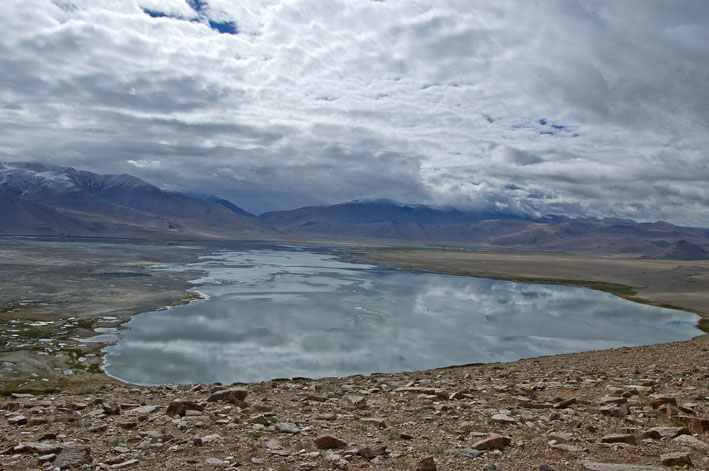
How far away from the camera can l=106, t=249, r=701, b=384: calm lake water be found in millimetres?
29750

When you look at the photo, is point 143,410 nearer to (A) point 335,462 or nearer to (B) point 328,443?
(B) point 328,443

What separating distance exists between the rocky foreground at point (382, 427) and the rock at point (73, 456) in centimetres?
2

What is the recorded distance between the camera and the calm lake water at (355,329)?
29.8m

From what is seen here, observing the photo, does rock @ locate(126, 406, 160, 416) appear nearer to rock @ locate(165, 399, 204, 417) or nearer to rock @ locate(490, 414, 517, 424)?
rock @ locate(165, 399, 204, 417)

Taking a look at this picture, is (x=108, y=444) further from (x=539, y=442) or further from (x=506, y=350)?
(x=506, y=350)

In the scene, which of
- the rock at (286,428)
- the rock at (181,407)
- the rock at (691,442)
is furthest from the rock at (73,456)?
the rock at (691,442)

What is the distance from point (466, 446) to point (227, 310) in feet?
139

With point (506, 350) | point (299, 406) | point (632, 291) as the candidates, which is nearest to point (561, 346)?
point (506, 350)

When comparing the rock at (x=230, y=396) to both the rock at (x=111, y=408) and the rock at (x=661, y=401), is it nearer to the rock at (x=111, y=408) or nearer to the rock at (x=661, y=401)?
the rock at (x=111, y=408)

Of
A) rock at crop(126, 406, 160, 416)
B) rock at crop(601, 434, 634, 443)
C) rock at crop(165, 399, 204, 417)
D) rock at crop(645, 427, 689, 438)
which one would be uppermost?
rock at crop(645, 427, 689, 438)

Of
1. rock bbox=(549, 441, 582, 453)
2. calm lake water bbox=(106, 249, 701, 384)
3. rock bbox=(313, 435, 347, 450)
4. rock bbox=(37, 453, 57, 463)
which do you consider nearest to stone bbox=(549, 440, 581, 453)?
rock bbox=(549, 441, 582, 453)

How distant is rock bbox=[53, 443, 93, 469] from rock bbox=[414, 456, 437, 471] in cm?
577

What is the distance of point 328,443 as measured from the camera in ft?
31.1

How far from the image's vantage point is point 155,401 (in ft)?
48.1
